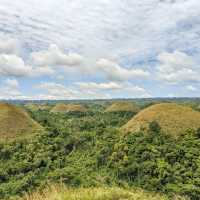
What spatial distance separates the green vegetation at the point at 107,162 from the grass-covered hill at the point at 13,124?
316 cm

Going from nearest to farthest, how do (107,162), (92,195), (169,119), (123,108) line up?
1. (92,195)
2. (107,162)
3. (169,119)
4. (123,108)

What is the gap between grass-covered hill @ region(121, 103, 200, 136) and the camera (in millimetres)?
36000

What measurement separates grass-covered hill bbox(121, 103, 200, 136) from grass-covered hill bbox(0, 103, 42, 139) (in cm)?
1275

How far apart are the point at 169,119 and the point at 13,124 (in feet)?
66.6

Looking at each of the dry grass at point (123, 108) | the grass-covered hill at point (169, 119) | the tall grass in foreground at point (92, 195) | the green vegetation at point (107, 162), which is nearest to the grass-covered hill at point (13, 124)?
the green vegetation at point (107, 162)

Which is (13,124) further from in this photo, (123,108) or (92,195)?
(123,108)

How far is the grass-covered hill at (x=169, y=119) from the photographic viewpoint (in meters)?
36.0

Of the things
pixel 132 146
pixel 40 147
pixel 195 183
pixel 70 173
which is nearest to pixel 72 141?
pixel 40 147

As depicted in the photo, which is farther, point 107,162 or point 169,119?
point 169,119

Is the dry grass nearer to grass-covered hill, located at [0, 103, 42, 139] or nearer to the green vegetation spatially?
grass-covered hill, located at [0, 103, 42, 139]

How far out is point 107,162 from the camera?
29562 mm

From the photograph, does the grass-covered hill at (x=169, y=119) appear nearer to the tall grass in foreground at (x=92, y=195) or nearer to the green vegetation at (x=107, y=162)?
the green vegetation at (x=107, y=162)

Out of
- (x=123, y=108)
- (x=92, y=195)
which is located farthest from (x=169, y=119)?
(x=123, y=108)

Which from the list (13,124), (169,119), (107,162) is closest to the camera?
(107,162)
